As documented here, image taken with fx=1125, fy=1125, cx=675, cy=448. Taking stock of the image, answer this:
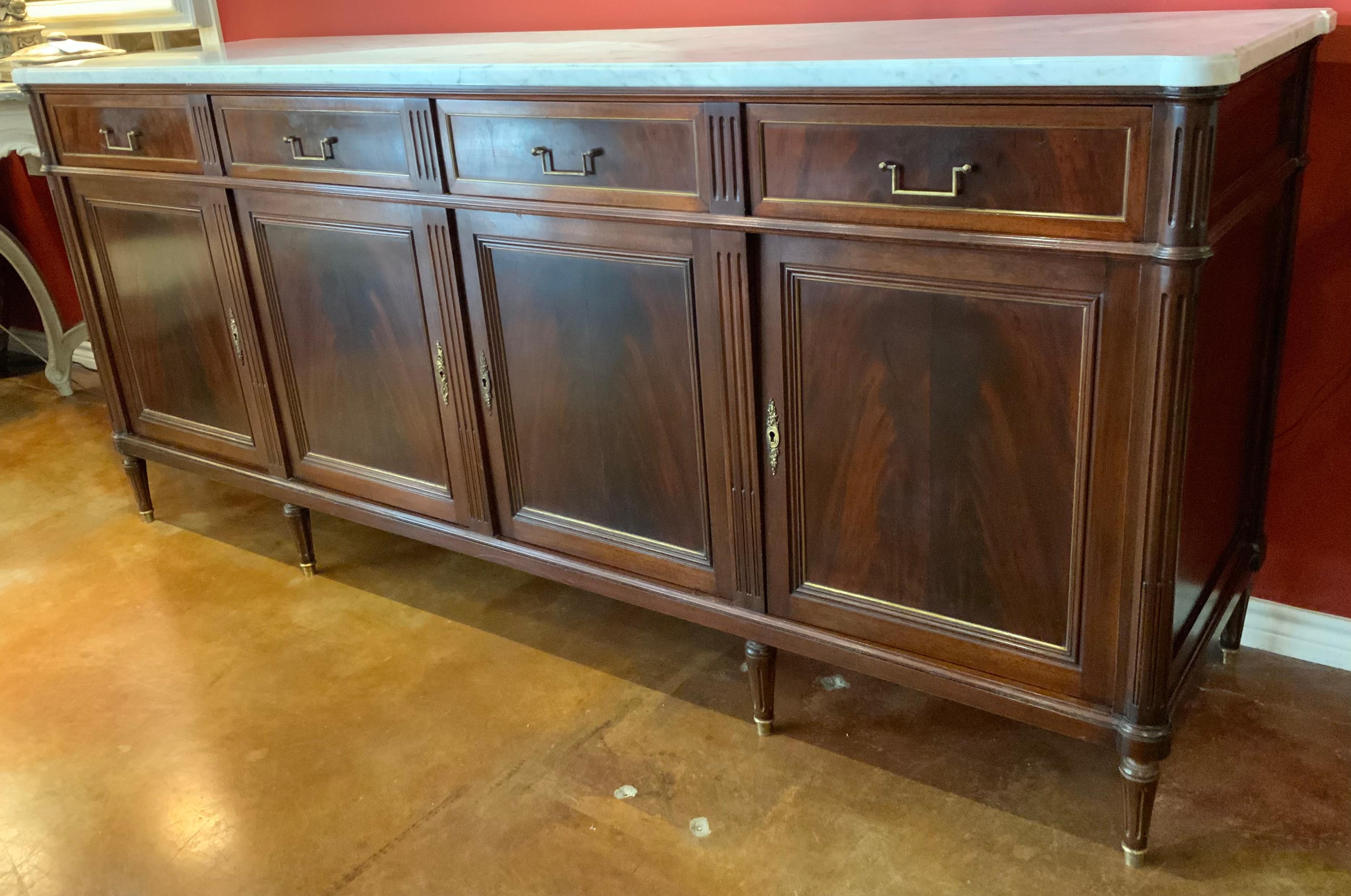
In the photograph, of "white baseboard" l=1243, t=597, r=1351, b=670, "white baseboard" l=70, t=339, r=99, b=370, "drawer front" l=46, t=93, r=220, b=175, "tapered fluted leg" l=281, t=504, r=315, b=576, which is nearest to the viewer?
"white baseboard" l=1243, t=597, r=1351, b=670

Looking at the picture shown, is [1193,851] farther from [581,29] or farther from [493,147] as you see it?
[581,29]

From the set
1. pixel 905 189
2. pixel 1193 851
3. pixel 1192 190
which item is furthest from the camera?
pixel 1193 851

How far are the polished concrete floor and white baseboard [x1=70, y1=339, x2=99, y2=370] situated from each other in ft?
4.90

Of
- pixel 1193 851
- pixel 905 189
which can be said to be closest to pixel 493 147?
pixel 905 189

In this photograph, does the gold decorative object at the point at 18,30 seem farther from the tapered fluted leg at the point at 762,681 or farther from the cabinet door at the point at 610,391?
the tapered fluted leg at the point at 762,681

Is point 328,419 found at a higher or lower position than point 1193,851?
higher

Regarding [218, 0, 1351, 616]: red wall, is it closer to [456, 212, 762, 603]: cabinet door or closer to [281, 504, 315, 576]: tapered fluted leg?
[456, 212, 762, 603]: cabinet door

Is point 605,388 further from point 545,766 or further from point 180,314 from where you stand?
point 180,314

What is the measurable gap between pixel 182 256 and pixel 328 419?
1.39 ft

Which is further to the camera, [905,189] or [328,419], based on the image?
[328,419]

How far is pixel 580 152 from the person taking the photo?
1463 millimetres


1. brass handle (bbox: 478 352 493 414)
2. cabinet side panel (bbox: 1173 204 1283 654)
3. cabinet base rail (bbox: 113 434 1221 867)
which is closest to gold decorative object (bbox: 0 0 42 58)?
cabinet base rail (bbox: 113 434 1221 867)

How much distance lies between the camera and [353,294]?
6.06ft

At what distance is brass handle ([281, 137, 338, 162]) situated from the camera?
172 cm
